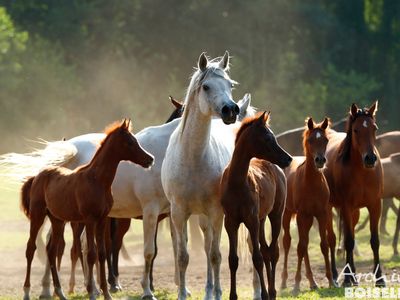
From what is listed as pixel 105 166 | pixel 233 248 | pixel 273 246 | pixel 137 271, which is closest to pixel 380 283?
pixel 273 246

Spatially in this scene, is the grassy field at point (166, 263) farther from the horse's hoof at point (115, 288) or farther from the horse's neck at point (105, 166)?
the horse's neck at point (105, 166)

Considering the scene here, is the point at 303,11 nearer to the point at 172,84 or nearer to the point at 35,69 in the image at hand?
the point at 172,84

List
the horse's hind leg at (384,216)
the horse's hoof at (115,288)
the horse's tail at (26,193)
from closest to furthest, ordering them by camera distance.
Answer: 1. the horse's tail at (26,193)
2. the horse's hoof at (115,288)
3. the horse's hind leg at (384,216)

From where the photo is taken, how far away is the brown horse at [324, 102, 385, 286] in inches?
449

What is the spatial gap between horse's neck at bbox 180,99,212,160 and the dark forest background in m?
34.1

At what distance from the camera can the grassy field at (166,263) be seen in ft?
37.8

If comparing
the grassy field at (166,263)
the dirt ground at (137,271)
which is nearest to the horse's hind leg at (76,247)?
the grassy field at (166,263)

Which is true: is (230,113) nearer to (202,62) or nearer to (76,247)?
(202,62)

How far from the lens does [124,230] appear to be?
43.0 feet

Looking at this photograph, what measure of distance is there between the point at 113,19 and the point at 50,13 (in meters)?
3.70

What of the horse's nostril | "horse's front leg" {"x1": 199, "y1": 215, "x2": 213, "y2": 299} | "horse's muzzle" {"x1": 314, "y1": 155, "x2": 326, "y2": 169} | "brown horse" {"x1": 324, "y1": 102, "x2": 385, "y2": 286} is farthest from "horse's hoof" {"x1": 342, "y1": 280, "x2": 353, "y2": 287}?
the horse's nostril

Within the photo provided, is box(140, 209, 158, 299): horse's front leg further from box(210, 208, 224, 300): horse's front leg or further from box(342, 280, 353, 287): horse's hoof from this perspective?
box(342, 280, 353, 287): horse's hoof

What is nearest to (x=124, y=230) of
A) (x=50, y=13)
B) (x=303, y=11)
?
→ (x=50, y=13)

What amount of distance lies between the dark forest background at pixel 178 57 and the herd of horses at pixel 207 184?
32090mm
